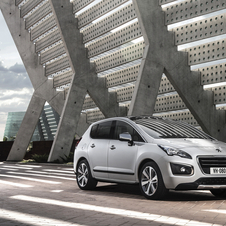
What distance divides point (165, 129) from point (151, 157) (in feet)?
3.42

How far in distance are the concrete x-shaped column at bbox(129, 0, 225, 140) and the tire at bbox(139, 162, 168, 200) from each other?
10178mm

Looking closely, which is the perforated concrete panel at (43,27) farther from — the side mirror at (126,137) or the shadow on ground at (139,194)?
the side mirror at (126,137)

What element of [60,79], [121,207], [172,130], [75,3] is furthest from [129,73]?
[121,207]

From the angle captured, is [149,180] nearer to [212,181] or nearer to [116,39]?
[212,181]

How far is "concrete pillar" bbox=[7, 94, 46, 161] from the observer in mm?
32284

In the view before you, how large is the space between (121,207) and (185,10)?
1309 cm

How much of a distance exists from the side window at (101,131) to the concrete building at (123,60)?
8012 mm

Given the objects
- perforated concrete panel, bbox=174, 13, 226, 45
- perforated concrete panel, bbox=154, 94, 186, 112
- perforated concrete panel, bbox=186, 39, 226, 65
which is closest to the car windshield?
perforated concrete panel, bbox=174, 13, 226, 45

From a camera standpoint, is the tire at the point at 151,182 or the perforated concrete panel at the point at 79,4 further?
the perforated concrete panel at the point at 79,4

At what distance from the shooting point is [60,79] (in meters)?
31.2

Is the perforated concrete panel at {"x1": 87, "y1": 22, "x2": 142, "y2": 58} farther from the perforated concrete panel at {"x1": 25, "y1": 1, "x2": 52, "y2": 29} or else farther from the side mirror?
the side mirror

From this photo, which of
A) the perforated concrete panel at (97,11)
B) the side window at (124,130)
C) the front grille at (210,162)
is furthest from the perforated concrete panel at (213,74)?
the front grille at (210,162)

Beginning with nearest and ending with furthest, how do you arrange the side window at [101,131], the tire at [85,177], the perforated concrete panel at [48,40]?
the side window at [101,131] < the tire at [85,177] < the perforated concrete panel at [48,40]

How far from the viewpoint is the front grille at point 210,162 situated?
7406 mm
